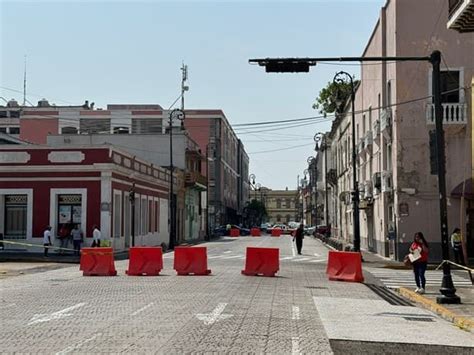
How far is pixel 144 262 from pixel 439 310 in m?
11.6

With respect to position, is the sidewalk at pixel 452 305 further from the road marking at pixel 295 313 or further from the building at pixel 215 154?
the building at pixel 215 154

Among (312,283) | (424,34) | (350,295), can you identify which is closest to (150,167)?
(424,34)

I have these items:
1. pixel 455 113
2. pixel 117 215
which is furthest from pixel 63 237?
pixel 455 113

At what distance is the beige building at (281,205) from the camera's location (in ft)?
616

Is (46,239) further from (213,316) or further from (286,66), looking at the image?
(213,316)

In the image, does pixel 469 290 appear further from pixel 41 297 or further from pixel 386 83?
pixel 386 83

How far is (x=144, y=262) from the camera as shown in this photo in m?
24.2

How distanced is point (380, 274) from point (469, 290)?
6.61 meters

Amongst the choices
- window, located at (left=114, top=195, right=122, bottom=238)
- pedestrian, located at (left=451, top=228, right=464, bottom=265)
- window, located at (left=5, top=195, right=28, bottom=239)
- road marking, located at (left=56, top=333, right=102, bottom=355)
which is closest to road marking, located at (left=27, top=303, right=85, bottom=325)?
road marking, located at (left=56, top=333, right=102, bottom=355)

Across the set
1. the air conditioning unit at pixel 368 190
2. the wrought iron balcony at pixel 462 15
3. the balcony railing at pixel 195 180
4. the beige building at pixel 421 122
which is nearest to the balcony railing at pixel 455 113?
the beige building at pixel 421 122

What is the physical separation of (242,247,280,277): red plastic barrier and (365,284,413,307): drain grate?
3479 mm

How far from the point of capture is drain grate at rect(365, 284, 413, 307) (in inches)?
693

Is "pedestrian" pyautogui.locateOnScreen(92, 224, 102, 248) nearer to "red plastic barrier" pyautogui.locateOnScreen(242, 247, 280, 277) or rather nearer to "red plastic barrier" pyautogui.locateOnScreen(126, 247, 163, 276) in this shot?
"red plastic barrier" pyautogui.locateOnScreen(126, 247, 163, 276)

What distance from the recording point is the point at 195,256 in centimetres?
2436
